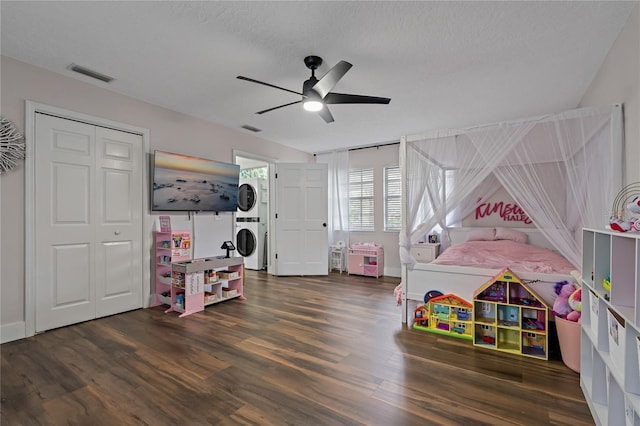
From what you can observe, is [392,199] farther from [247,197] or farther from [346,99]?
[346,99]

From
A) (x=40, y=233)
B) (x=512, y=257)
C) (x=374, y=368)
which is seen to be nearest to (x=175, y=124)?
(x=40, y=233)

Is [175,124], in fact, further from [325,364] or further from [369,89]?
[325,364]

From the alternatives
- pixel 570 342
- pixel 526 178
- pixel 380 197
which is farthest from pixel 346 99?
pixel 380 197

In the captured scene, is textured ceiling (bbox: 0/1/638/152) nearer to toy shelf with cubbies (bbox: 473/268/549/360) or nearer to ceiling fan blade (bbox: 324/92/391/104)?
ceiling fan blade (bbox: 324/92/391/104)

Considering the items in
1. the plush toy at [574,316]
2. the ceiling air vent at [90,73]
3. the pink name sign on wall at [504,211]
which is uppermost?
the ceiling air vent at [90,73]

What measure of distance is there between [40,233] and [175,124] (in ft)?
6.29

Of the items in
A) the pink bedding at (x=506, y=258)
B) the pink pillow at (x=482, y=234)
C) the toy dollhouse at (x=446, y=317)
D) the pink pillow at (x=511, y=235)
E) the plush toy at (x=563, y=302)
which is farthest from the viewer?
the pink pillow at (x=482, y=234)

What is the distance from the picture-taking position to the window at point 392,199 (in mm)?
5637

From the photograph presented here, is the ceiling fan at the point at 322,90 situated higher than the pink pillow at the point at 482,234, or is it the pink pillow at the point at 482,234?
the ceiling fan at the point at 322,90

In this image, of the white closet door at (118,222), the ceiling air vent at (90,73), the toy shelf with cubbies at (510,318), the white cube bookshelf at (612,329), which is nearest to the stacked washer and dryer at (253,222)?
the white closet door at (118,222)

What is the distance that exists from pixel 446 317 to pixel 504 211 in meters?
2.78

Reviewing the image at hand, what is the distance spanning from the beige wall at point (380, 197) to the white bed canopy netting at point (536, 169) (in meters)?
2.49

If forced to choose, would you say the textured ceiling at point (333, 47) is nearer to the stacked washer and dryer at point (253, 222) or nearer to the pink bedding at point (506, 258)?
the pink bedding at point (506, 258)

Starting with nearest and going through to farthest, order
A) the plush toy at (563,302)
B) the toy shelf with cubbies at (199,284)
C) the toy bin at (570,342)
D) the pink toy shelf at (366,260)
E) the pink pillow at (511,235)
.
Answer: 1. the toy bin at (570,342)
2. the plush toy at (563,302)
3. the toy shelf with cubbies at (199,284)
4. the pink pillow at (511,235)
5. the pink toy shelf at (366,260)
